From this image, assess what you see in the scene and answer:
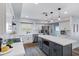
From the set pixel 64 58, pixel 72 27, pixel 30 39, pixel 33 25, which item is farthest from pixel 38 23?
pixel 64 58

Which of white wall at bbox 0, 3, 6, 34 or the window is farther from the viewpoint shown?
the window

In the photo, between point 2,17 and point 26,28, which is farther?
point 26,28

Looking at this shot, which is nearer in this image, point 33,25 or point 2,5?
point 2,5

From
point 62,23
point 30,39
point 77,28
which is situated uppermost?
point 62,23

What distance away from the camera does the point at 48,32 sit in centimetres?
946

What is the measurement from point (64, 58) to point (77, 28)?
671 centimetres

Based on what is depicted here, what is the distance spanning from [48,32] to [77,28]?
11.0 feet

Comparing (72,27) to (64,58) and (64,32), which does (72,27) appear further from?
(64,58)

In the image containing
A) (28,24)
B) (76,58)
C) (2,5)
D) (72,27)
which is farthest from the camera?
(28,24)

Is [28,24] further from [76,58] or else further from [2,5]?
[76,58]

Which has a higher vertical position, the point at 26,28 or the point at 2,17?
the point at 2,17

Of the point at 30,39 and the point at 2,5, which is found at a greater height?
the point at 2,5

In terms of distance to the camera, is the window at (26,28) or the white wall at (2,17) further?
the window at (26,28)

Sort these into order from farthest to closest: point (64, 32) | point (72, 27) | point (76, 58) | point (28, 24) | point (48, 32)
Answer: point (48, 32) → point (28, 24) → point (64, 32) → point (72, 27) → point (76, 58)
